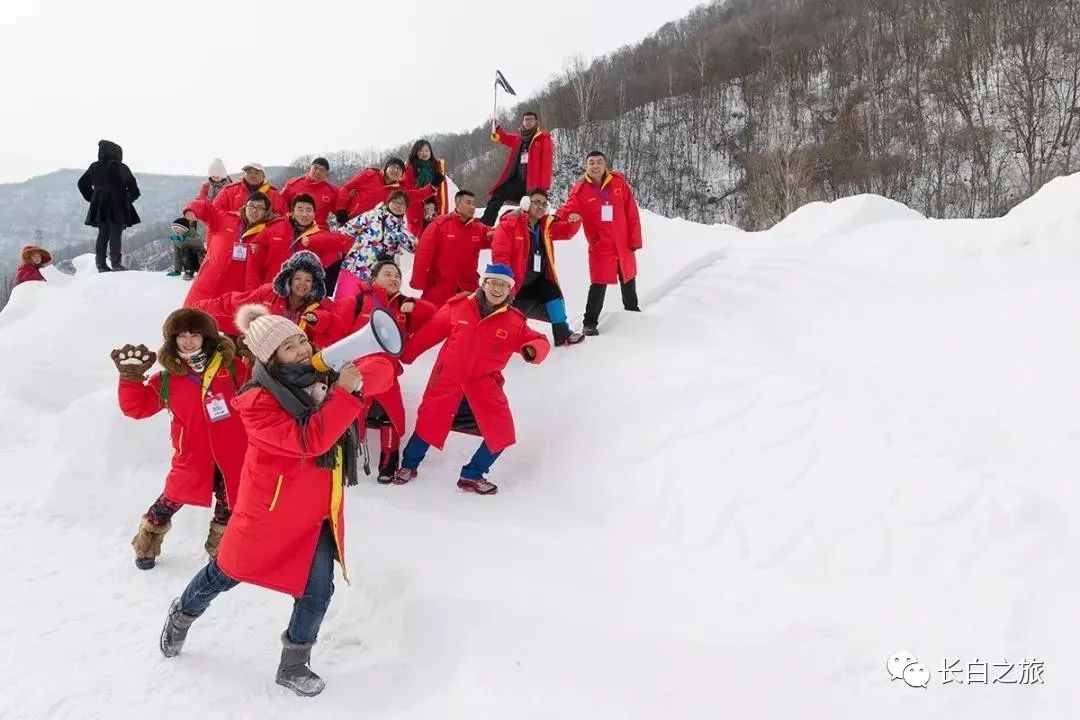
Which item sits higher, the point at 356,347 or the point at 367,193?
the point at 367,193

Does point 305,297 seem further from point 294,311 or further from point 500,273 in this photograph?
point 500,273

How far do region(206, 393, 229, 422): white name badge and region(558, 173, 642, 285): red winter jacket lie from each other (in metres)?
3.38

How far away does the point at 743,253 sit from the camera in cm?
723

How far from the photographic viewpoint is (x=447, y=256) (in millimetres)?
5910

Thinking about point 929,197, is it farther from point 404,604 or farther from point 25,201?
point 25,201

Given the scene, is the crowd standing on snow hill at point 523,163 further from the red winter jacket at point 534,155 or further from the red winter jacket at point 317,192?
the red winter jacket at point 317,192

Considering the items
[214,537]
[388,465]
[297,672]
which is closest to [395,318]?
[388,465]

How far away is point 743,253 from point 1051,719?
574 centimetres

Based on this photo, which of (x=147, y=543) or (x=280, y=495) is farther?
(x=147, y=543)

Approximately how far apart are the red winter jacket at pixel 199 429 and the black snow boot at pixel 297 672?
1.23 meters

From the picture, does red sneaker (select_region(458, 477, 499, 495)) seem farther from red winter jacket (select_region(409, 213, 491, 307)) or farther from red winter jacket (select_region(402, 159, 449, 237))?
red winter jacket (select_region(402, 159, 449, 237))

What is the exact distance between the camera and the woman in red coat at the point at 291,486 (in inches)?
93.6

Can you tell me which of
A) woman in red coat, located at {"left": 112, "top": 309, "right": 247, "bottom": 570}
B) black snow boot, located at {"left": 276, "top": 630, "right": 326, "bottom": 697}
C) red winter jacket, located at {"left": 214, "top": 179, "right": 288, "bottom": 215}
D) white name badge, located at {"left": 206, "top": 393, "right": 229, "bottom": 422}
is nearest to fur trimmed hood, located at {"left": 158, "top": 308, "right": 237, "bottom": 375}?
woman in red coat, located at {"left": 112, "top": 309, "right": 247, "bottom": 570}

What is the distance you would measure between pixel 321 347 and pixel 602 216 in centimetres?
283
